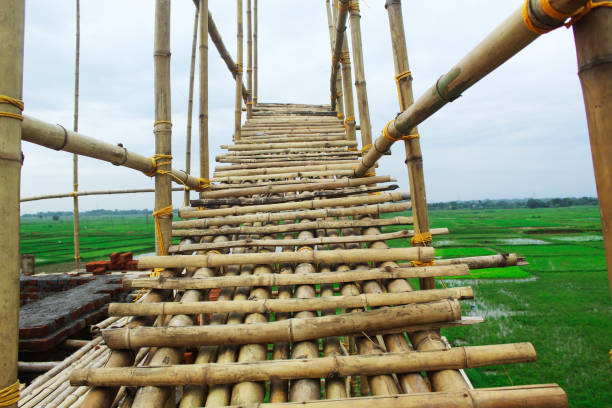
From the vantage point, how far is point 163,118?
2619 millimetres

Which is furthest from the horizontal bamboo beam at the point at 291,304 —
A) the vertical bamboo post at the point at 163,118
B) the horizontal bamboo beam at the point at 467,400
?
the vertical bamboo post at the point at 163,118

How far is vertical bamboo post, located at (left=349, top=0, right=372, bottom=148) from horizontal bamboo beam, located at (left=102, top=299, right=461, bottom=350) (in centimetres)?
306

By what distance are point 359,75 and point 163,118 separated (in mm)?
2934

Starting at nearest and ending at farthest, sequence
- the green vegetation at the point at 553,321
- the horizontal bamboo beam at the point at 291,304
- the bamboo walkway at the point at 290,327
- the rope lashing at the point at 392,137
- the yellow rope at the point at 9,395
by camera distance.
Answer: the yellow rope at the point at 9,395 → the bamboo walkway at the point at 290,327 → the horizontal bamboo beam at the point at 291,304 → the rope lashing at the point at 392,137 → the green vegetation at the point at 553,321

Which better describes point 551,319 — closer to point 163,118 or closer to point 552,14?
point 552,14

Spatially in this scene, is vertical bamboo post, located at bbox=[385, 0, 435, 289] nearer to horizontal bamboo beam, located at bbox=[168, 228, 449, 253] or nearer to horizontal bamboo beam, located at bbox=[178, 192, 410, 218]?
horizontal bamboo beam, located at bbox=[168, 228, 449, 253]

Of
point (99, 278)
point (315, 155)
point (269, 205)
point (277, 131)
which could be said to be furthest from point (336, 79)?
point (99, 278)

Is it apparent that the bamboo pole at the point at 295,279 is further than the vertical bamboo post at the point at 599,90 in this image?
Yes

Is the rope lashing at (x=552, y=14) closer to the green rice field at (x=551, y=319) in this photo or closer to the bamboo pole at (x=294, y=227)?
the bamboo pole at (x=294, y=227)

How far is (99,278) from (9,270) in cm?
453

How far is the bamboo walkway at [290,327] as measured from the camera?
55.4 inches

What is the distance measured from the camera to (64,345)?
3.44 meters

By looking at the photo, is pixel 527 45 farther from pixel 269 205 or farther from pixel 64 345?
pixel 64 345

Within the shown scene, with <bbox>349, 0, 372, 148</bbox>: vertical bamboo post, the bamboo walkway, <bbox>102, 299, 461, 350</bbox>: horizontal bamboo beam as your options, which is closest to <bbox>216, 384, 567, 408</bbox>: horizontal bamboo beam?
the bamboo walkway
